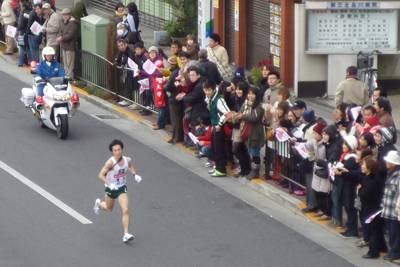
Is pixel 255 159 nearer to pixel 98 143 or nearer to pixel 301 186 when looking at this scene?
pixel 301 186

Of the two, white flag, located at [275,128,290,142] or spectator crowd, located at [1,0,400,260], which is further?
white flag, located at [275,128,290,142]

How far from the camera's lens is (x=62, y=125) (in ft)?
73.2

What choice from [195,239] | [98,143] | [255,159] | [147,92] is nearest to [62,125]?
[98,143]

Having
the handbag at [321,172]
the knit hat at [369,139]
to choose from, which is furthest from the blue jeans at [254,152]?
the knit hat at [369,139]

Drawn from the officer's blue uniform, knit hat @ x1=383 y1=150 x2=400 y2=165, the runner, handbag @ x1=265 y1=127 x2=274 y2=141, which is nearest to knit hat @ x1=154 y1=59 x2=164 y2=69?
the officer's blue uniform

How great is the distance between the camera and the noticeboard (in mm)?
24703

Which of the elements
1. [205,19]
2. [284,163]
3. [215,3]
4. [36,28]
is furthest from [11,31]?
[284,163]

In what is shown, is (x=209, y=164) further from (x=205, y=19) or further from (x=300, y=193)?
(x=205, y=19)

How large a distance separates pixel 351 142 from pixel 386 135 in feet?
1.85

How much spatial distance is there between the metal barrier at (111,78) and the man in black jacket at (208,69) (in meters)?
2.05

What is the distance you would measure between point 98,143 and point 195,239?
5.90 m

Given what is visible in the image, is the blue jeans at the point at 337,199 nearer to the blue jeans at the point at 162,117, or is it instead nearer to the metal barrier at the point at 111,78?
the blue jeans at the point at 162,117

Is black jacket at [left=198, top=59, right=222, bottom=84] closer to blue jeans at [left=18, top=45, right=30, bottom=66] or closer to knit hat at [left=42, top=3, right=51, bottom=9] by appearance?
knit hat at [left=42, top=3, right=51, bottom=9]

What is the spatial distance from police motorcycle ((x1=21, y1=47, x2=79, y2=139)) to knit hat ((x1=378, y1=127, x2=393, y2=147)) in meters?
7.12
